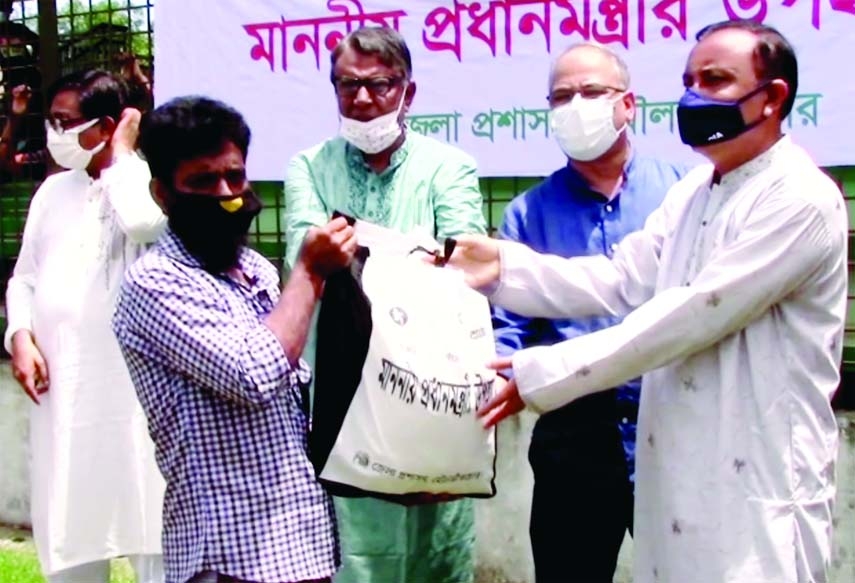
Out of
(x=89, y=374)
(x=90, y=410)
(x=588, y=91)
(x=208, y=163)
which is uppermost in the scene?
(x=588, y=91)

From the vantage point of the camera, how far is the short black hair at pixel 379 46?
3721 millimetres

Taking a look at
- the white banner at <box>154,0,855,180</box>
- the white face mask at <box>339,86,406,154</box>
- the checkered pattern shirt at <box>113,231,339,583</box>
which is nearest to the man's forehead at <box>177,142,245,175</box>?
the checkered pattern shirt at <box>113,231,339,583</box>

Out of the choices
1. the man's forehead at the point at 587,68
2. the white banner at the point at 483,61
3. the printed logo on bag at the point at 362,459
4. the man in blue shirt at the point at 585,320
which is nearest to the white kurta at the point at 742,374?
the printed logo on bag at the point at 362,459

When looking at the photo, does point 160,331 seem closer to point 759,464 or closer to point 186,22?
point 759,464

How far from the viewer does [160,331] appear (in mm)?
2586

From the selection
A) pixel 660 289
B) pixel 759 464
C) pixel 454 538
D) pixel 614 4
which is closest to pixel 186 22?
pixel 614 4

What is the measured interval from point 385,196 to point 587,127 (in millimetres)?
578

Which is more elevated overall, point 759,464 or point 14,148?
point 14,148

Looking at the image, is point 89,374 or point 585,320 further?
point 89,374

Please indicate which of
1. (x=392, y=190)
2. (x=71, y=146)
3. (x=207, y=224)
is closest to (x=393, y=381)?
(x=207, y=224)

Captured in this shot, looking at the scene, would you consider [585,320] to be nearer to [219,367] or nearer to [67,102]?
[219,367]

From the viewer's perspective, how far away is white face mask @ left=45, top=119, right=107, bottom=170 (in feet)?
14.2

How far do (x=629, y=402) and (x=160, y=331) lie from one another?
1.33m

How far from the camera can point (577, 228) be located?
3555 mm
